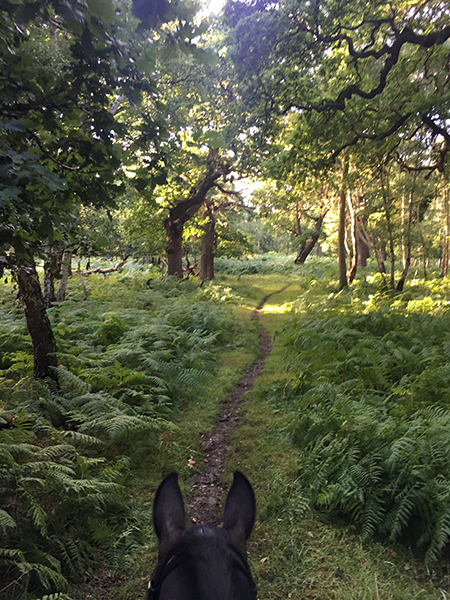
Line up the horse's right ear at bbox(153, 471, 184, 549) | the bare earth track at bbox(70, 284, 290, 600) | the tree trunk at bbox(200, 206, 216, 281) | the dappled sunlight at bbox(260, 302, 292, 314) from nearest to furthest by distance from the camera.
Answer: the horse's right ear at bbox(153, 471, 184, 549)
the bare earth track at bbox(70, 284, 290, 600)
the dappled sunlight at bbox(260, 302, 292, 314)
the tree trunk at bbox(200, 206, 216, 281)

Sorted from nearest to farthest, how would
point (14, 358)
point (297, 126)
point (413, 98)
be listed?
point (14, 358), point (413, 98), point (297, 126)

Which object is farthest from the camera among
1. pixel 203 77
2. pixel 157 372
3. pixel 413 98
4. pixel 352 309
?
pixel 203 77

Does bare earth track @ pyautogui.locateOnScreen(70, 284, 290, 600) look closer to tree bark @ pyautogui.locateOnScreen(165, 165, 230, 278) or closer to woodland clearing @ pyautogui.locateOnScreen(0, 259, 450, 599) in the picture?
woodland clearing @ pyautogui.locateOnScreen(0, 259, 450, 599)

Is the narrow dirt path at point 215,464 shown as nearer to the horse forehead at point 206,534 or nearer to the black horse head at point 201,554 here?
the black horse head at point 201,554

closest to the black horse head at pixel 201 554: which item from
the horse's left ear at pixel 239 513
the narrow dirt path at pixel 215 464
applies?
the horse's left ear at pixel 239 513

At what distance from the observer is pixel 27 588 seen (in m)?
2.93

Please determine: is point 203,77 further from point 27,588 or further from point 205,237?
point 27,588

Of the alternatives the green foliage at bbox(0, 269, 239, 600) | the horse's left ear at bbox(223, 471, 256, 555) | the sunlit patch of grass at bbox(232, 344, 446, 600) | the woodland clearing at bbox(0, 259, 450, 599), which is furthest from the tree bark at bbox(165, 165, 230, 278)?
the horse's left ear at bbox(223, 471, 256, 555)

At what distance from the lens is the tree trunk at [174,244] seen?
64.4 ft

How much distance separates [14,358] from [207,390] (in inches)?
154

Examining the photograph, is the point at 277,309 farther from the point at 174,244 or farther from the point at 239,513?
the point at 239,513

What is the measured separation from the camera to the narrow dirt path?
4.39m

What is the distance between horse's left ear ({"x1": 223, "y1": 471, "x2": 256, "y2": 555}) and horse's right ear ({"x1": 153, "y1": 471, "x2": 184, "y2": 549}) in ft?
0.80

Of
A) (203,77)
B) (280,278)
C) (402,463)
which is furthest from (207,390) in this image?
(280,278)
